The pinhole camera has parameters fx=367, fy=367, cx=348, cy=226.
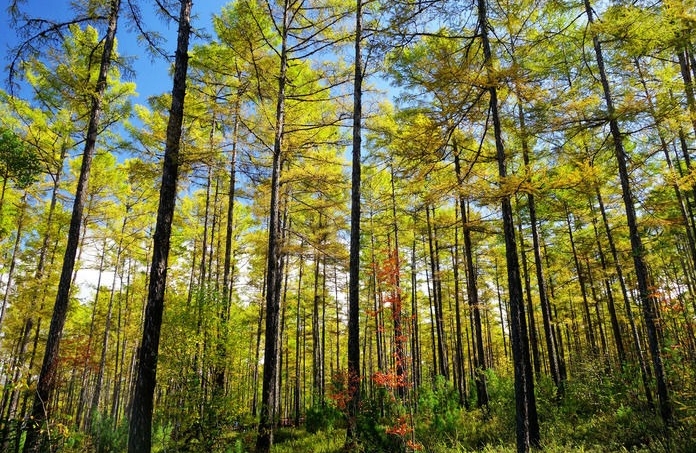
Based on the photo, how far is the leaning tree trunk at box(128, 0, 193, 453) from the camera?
5301 millimetres

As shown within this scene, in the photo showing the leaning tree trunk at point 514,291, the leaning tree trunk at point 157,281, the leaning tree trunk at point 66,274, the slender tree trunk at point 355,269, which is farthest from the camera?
the slender tree trunk at point 355,269

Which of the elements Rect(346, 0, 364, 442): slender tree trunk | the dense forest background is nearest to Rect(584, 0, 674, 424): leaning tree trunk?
the dense forest background

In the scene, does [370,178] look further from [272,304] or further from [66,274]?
[66,274]

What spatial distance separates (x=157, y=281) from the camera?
575cm

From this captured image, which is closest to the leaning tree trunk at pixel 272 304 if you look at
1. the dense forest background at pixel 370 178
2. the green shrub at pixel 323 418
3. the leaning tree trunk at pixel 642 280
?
the dense forest background at pixel 370 178

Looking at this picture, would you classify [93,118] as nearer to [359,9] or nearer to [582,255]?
[359,9]

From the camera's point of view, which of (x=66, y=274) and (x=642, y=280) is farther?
(x=66, y=274)

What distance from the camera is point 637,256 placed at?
749cm

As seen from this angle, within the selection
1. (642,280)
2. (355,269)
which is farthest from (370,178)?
(642,280)

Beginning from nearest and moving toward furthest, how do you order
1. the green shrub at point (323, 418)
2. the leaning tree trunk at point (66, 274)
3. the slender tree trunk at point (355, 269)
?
the leaning tree trunk at point (66, 274) → the slender tree trunk at point (355, 269) → the green shrub at point (323, 418)

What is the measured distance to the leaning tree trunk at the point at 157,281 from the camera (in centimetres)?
530

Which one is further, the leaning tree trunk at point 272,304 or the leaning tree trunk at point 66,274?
the leaning tree trunk at point 272,304

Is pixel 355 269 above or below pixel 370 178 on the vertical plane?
below

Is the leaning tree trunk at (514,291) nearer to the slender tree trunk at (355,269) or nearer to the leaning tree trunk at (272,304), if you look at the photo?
the slender tree trunk at (355,269)
